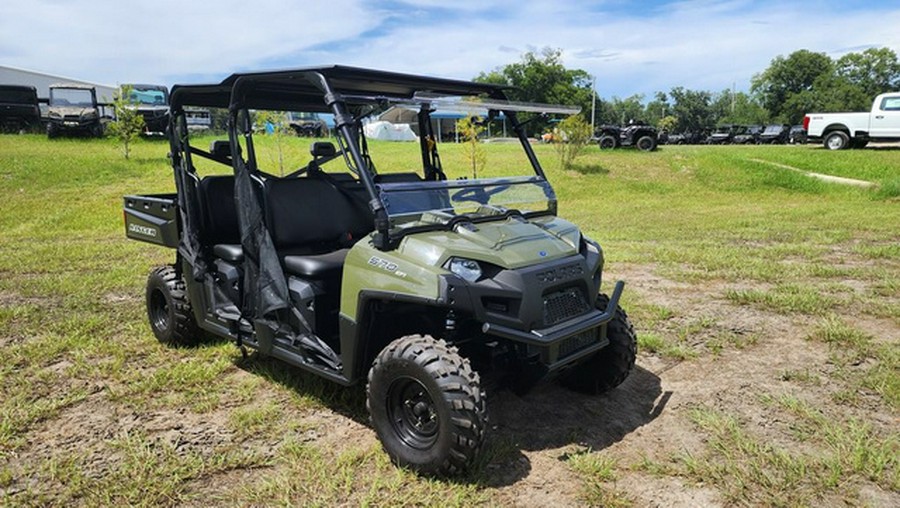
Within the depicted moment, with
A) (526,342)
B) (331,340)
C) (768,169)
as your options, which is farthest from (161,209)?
(768,169)

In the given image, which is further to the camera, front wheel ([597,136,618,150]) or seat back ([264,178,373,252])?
front wheel ([597,136,618,150])

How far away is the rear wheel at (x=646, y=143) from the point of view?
2630 cm

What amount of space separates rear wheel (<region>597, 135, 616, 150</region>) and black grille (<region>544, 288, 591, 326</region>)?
25.3 m

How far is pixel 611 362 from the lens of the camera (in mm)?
4059

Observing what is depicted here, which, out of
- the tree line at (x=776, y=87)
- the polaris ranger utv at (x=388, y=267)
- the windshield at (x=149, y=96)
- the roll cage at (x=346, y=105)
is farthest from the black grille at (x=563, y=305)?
the tree line at (x=776, y=87)

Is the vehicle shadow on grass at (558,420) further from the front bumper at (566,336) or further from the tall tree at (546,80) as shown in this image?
the tall tree at (546,80)

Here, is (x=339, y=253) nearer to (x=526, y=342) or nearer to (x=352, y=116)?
(x=352, y=116)

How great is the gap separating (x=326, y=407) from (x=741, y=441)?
8.08ft

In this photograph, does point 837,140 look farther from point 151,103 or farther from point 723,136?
point 151,103

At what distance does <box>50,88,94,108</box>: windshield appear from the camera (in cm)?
2289

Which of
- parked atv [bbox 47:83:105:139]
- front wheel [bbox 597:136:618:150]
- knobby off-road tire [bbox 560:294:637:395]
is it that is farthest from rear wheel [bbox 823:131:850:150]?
parked atv [bbox 47:83:105:139]

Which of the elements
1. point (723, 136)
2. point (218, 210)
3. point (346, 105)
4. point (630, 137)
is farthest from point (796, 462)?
point (723, 136)

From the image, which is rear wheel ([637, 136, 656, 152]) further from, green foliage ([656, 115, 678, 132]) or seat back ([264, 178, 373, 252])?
seat back ([264, 178, 373, 252])

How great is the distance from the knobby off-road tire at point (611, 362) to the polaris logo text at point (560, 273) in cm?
43
